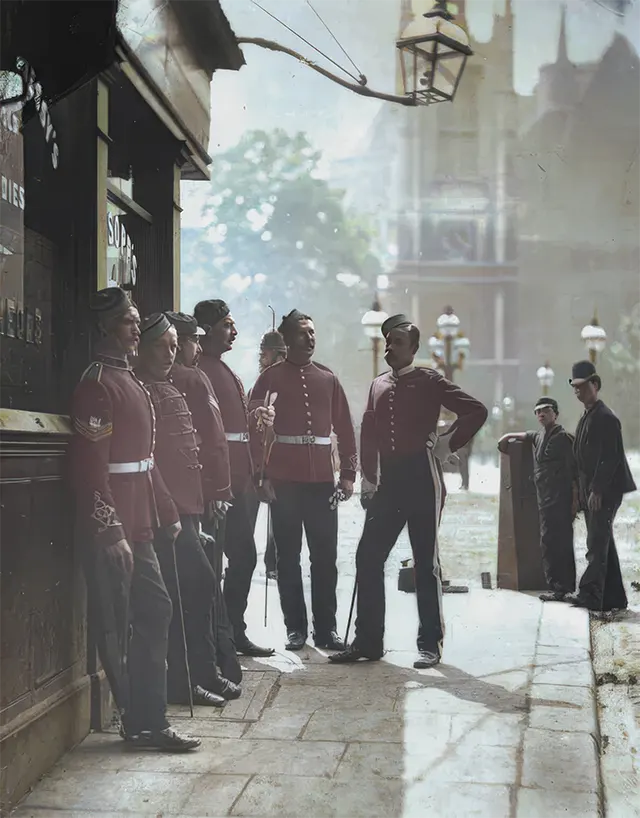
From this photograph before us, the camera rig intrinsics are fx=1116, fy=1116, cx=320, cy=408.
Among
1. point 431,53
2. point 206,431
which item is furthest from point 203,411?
point 431,53

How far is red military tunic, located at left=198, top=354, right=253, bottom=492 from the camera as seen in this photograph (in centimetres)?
619

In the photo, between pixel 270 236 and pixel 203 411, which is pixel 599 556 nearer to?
pixel 203 411

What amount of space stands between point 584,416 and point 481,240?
43.7 m

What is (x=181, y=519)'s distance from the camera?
523 cm

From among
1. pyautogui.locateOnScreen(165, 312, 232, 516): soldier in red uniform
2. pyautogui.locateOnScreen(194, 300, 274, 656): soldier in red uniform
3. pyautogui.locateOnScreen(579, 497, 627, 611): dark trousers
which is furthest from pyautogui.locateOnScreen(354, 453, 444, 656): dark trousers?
pyautogui.locateOnScreen(579, 497, 627, 611): dark trousers

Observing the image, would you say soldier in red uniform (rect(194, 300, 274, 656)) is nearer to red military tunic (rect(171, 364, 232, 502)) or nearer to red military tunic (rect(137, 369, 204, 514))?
red military tunic (rect(171, 364, 232, 502))

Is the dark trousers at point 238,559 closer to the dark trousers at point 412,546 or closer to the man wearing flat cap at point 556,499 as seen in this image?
the dark trousers at point 412,546

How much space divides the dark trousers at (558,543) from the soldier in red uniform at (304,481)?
8.37 ft

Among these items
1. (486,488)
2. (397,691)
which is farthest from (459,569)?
(486,488)

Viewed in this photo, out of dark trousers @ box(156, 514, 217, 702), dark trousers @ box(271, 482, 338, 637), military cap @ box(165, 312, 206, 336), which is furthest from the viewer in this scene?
dark trousers @ box(271, 482, 338, 637)

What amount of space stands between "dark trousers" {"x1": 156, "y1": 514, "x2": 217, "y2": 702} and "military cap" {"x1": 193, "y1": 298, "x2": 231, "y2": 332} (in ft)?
4.17

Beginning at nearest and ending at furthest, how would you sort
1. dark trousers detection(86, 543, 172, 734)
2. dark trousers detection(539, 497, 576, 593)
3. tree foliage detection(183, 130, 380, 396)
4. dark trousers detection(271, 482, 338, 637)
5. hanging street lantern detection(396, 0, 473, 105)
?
dark trousers detection(86, 543, 172, 734)
dark trousers detection(271, 482, 338, 637)
hanging street lantern detection(396, 0, 473, 105)
dark trousers detection(539, 497, 576, 593)
tree foliage detection(183, 130, 380, 396)

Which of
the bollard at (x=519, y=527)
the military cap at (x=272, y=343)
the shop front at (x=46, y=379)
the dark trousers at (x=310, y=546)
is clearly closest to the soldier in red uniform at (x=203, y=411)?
the shop front at (x=46, y=379)

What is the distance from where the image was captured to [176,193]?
7004mm
